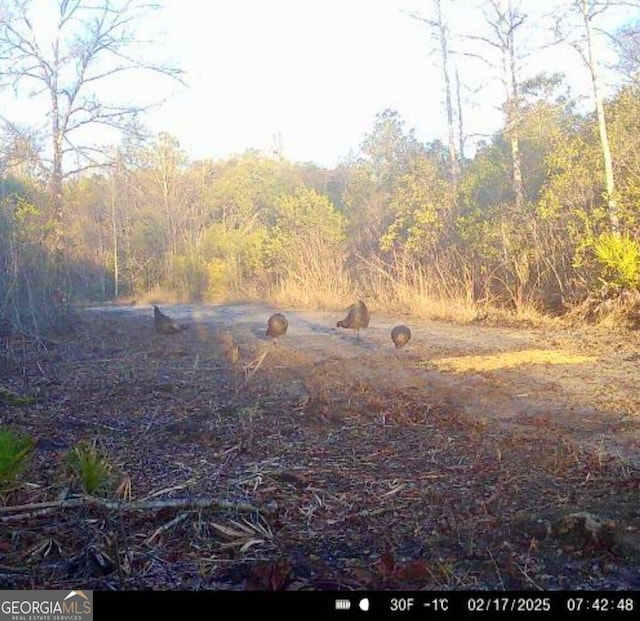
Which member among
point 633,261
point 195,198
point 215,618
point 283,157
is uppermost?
point 283,157

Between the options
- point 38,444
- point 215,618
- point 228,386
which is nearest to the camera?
point 215,618

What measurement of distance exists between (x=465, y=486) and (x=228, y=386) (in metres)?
4.04

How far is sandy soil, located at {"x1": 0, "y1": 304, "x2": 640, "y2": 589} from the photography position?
313cm

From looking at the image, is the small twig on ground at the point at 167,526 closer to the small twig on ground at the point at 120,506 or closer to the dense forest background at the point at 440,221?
the small twig on ground at the point at 120,506

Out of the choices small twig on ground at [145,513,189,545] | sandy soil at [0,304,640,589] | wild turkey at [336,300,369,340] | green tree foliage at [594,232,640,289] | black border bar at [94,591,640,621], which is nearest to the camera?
black border bar at [94,591,640,621]

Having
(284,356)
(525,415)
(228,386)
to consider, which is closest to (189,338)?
(284,356)

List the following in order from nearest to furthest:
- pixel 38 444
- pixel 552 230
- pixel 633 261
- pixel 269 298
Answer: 1. pixel 38 444
2. pixel 633 261
3. pixel 552 230
4. pixel 269 298

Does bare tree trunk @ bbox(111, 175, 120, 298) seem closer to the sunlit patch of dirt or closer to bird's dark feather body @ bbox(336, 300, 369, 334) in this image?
bird's dark feather body @ bbox(336, 300, 369, 334)

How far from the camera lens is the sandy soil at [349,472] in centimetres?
313

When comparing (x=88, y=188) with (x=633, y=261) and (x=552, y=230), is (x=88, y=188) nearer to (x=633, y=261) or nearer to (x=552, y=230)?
(x=552, y=230)

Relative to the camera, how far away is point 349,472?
14.9 feet

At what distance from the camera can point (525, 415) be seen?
230 inches

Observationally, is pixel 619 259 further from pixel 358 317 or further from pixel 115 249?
pixel 115 249

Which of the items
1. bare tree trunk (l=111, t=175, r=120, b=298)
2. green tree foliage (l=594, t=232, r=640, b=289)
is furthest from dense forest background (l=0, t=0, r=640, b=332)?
bare tree trunk (l=111, t=175, r=120, b=298)
